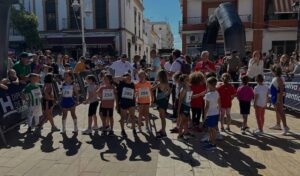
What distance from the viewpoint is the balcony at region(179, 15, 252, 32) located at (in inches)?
1308

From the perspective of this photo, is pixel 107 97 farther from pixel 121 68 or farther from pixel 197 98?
pixel 121 68

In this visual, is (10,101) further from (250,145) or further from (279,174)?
(279,174)

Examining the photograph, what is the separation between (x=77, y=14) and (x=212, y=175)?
32.1 m

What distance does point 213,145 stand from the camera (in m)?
6.50

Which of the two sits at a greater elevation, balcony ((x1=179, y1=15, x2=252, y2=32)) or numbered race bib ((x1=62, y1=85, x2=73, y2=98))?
balcony ((x1=179, y1=15, x2=252, y2=32))

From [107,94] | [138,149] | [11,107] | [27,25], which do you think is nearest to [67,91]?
[107,94]

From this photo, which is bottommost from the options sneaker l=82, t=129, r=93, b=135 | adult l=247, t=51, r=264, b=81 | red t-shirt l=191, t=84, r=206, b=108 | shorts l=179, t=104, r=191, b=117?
sneaker l=82, t=129, r=93, b=135

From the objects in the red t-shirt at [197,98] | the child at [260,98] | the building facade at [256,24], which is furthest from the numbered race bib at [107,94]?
the building facade at [256,24]

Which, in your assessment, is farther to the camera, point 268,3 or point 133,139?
point 268,3

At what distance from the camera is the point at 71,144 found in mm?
6895

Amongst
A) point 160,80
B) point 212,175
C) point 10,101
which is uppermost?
point 160,80

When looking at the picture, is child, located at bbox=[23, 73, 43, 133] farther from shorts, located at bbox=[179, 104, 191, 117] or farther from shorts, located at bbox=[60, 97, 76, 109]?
shorts, located at bbox=[179, 104, 191, 117]

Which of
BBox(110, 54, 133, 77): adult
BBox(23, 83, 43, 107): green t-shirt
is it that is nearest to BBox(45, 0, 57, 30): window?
BBox(110, 54, 133, 77): adult

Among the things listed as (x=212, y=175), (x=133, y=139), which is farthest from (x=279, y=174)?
(x=133, y=139)
